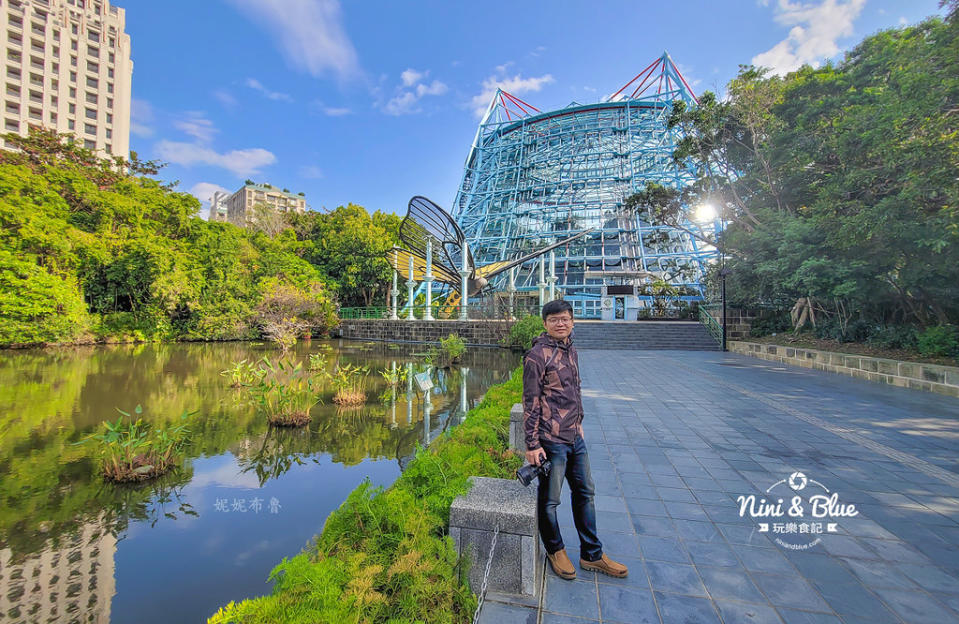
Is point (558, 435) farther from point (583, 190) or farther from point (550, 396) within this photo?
point (583, 190)

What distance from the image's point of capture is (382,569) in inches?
79.6

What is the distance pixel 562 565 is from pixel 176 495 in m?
4.55

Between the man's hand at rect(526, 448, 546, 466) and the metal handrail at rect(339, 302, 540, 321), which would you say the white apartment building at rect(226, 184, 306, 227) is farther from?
the man's hand at rect(526, 448, 546, 466)

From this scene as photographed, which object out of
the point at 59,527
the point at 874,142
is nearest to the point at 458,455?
the point at 59,527

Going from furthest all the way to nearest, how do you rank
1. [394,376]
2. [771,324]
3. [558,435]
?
[771,324] < [394,376] < [558,435]

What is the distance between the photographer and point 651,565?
7.96ft

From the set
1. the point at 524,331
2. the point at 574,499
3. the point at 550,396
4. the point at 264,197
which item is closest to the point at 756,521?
the point at 574,499

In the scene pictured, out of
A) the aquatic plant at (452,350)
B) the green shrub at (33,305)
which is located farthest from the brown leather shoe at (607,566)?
the green shrub at (33,305)

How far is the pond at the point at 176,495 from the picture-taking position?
2959 mm

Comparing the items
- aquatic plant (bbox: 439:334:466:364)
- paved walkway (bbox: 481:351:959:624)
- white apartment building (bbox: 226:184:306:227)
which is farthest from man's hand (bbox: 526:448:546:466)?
white apartment building (bbox: 226:184:306:227)

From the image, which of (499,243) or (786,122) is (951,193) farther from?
(499,243)

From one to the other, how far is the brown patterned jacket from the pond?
2.58 m

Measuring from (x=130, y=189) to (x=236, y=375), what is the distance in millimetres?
23397

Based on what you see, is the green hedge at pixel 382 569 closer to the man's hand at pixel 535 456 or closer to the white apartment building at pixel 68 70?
the man's hand at pixel 535 456
